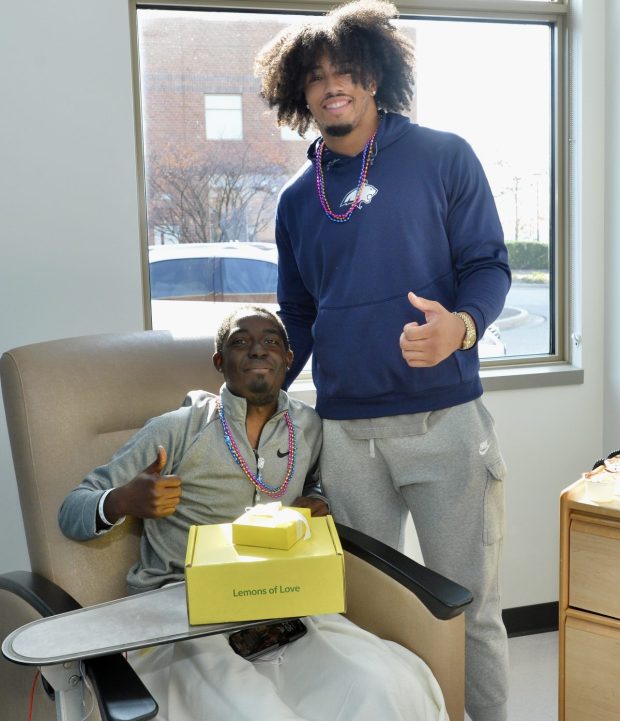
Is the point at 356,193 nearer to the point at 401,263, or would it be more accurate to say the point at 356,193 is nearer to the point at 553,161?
the point at 401,263

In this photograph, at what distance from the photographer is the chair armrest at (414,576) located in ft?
4.65

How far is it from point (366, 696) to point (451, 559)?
443 millimetres

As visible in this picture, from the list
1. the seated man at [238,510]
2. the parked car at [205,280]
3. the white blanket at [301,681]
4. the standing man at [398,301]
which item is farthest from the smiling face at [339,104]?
the white blanket at [301,681]

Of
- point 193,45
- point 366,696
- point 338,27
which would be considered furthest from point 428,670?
point 193,45

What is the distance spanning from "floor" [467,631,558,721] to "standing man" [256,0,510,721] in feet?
1.99

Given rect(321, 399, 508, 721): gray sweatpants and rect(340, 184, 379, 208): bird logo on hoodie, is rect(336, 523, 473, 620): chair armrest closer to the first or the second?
rect(321, 399, 508, 721): gray sweatpants

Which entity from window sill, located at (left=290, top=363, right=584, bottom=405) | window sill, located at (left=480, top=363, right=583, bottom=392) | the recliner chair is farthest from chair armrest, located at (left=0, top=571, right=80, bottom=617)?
window sill, located at (left=480, top=363, right=583, bottom=392)

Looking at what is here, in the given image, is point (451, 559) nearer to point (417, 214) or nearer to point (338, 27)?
point (417, 214)

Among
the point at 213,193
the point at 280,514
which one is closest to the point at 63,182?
the point at 213,193

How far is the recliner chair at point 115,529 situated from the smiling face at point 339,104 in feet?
1.79

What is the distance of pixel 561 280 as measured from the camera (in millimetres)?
2711

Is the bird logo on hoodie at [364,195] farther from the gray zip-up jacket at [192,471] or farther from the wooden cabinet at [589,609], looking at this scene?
the wooden cabinet at [589,609]

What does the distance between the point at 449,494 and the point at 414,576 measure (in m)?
0.24

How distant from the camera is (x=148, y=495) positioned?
1.50m
